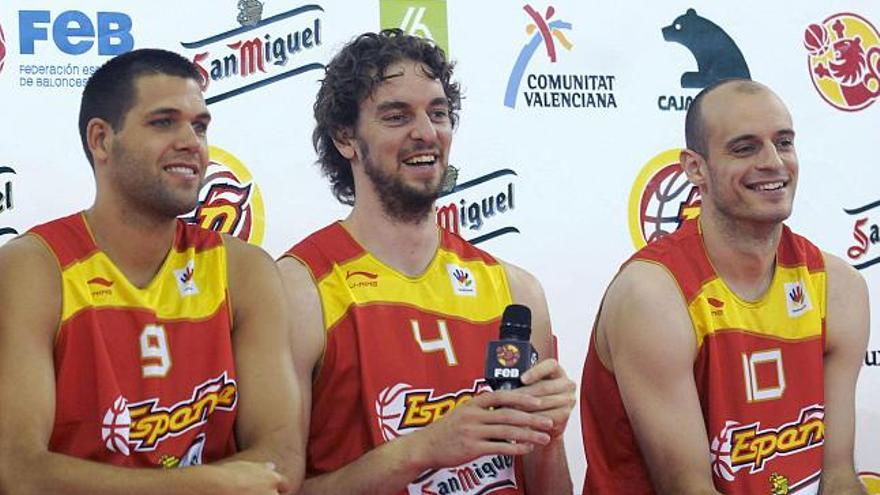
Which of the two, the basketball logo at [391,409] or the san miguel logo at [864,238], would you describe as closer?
the basketball logo at [391,409]

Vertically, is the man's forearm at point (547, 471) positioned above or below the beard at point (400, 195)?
below

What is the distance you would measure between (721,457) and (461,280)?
2.25ft

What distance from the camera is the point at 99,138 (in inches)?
106

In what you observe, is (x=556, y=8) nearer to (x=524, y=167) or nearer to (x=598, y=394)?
(x=524, y=167)

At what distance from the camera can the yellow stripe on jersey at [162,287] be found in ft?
8.36

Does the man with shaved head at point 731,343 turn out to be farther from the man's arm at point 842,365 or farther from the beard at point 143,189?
the beard at point 143,189

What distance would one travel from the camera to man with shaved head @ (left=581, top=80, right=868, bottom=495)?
2.90m

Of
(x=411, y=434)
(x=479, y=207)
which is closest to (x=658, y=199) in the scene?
(x=479, y=207)

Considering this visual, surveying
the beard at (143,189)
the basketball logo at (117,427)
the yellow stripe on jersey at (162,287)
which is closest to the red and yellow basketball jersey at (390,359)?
the yellow stripe on jersey at (162,287)

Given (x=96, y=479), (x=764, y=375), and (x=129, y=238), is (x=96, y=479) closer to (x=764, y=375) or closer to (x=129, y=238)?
(x=129, y=238)

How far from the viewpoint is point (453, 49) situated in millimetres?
3377

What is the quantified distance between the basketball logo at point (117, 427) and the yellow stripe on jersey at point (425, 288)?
0.49m

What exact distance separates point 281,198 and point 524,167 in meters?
0.63

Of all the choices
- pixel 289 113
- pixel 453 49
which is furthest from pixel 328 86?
pixel 453 49
